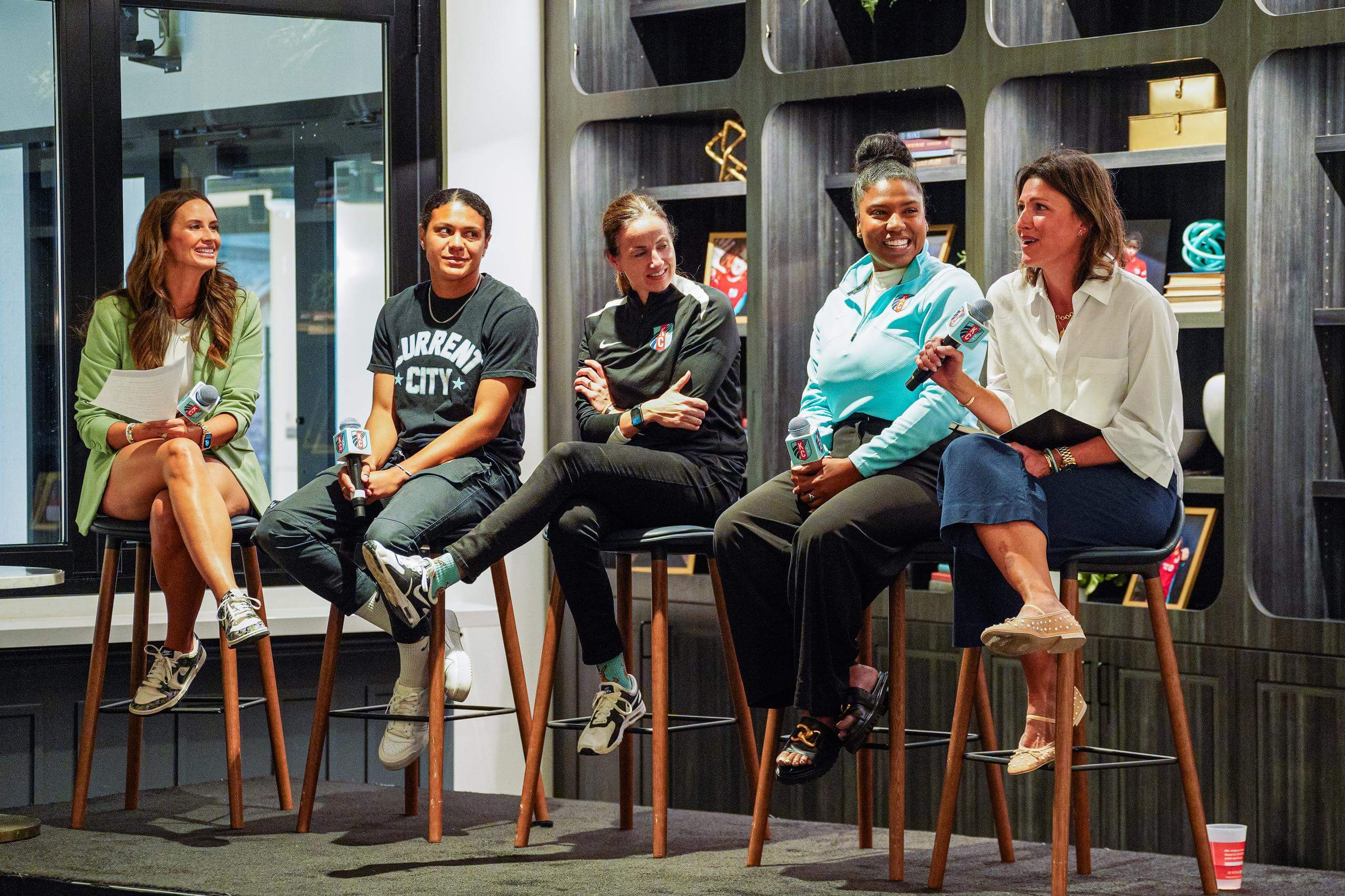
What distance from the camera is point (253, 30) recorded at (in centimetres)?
435

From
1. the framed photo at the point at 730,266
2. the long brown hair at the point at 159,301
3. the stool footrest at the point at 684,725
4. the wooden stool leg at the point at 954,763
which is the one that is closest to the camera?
the wooden stool leg at the point at 954,763

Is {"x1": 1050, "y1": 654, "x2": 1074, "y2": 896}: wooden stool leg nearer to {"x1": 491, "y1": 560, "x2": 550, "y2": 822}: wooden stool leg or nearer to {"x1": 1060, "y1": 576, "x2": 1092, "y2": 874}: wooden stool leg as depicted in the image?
{"x1": 1060, "y1": 576, "x2": 1092, "y2": 874}: wooden stool leg

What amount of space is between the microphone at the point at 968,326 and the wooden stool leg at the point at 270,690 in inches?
66.3

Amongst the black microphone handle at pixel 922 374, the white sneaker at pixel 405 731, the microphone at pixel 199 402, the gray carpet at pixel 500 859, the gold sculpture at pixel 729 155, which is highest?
the gold sculpture at pixel 729 155

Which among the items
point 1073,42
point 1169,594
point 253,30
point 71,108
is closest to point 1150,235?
point 1073,42

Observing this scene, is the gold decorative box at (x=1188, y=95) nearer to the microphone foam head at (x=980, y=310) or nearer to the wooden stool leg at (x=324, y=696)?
the microphone foam head at (x=980, y=310)

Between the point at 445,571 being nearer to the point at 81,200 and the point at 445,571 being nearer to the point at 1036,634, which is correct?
the point at 1036,634

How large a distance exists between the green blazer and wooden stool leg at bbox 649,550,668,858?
104cm

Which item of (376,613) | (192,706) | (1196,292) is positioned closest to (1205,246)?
(1196,292)

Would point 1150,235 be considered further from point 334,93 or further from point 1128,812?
point 334,93

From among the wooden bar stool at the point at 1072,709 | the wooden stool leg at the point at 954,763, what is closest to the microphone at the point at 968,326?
the wooden bar stool at the point at 1072,709

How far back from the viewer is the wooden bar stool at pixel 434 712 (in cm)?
331

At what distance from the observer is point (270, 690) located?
3.62 m

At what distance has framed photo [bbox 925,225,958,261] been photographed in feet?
13.4
